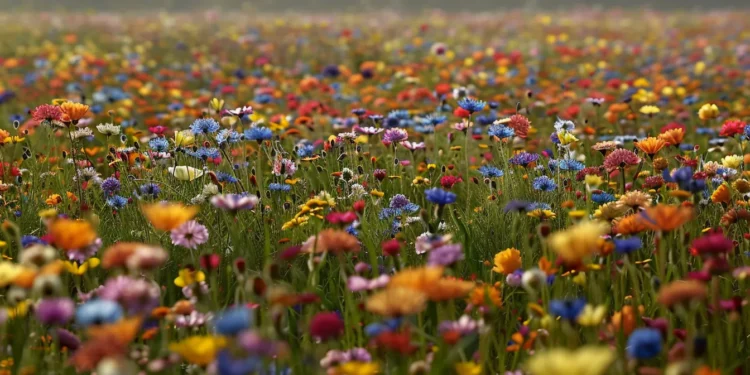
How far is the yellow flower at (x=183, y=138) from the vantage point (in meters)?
2.89

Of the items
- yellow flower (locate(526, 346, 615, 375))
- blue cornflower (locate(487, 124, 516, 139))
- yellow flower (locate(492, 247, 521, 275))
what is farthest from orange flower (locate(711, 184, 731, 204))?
yellow flower (locate(526, 346, 615, 375))

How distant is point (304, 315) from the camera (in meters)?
2.06

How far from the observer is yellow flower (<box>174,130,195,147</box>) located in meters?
2.89

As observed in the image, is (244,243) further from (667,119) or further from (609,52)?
Result: (609,52)

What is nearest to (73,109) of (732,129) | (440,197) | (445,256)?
(440,197)

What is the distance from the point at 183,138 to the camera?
2926mm

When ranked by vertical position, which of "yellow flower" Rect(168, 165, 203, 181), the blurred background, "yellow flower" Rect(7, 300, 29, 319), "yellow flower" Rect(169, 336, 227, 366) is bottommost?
the blurred background

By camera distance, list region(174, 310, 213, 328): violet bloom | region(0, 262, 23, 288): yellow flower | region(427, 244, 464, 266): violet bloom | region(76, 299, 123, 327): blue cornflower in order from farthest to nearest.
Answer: region(174, 310, 213, 328): violet bloom < region(427, 244, 464, 266): violet bloom < region(0, 262, 23, 288): yellow flower < region(76, 299, 123, 327): blue cornflower

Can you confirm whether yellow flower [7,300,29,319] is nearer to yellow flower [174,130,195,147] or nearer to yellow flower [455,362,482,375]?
yellow flower [455,362,482,375]

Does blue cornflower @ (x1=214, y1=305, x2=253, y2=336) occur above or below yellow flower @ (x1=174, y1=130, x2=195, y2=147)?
above

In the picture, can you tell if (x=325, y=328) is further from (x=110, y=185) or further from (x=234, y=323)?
(x=110, y=185)

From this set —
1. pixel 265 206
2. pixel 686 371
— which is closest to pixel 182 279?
pixel 265 206

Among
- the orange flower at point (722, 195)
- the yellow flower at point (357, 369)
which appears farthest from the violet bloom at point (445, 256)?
the orange flower at point (722, 195)

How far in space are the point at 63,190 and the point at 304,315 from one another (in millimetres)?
1473
